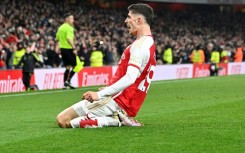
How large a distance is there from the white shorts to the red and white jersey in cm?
10

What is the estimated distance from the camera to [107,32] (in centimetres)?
4278

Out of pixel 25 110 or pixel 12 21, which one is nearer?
pixel 25 110

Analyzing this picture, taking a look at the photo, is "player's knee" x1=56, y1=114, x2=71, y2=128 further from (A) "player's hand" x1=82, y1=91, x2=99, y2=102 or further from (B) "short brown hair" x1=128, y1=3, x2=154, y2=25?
(B) "short brown hair" x1=128, y1=3, x2=154, y2=25

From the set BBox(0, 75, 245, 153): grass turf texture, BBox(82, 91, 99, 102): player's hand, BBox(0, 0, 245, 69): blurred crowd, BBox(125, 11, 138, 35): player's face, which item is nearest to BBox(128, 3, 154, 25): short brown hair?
BBox(125, 11, 138, 35): player's face

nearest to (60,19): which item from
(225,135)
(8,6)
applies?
(8,6)

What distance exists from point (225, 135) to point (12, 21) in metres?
25.5

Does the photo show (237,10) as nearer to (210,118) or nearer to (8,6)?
(8,6)

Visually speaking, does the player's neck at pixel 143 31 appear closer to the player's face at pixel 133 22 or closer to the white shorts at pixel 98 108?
the player's face at pixel 133 22

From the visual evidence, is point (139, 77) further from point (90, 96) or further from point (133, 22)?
point (90, 96)

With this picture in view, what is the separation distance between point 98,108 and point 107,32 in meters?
32.9

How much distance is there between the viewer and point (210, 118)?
11672mm

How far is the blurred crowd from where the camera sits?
30.5 metres

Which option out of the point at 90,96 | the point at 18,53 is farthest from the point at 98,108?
the point at 18,53

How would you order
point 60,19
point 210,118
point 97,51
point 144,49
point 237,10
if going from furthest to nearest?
point 237,10 < point 60,19 < point 97,51 < point 210,118 < point 144,49
